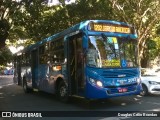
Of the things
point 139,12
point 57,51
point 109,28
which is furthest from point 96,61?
point 139,12

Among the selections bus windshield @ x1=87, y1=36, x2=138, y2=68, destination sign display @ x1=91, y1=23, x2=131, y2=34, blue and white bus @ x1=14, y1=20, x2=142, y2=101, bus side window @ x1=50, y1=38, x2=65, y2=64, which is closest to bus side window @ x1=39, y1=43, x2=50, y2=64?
bus side window @ x1=50, y1=38, x2=65, y2=64

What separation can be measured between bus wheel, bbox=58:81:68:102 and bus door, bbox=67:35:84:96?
0.64 m

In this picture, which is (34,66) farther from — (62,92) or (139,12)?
(139,12)

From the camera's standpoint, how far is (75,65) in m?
11.8

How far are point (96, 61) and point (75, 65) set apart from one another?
50.7 inches

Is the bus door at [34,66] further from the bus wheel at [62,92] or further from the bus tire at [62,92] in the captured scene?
the bus wheel at [62,92]

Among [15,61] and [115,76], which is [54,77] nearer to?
[115,76]

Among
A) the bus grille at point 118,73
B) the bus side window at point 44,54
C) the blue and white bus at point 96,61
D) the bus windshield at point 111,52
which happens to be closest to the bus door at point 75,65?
the blue and white bus at point 96,61

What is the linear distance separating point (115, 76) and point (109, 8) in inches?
522

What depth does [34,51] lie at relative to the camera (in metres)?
17.0

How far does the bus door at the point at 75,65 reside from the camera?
1136 cm

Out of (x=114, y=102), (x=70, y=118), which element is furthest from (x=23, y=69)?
(x=70, y=118)

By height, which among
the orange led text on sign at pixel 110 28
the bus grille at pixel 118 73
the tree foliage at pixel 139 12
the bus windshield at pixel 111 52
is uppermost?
the tree foliage at pixel 139 12

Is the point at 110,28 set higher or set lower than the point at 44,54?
higher
